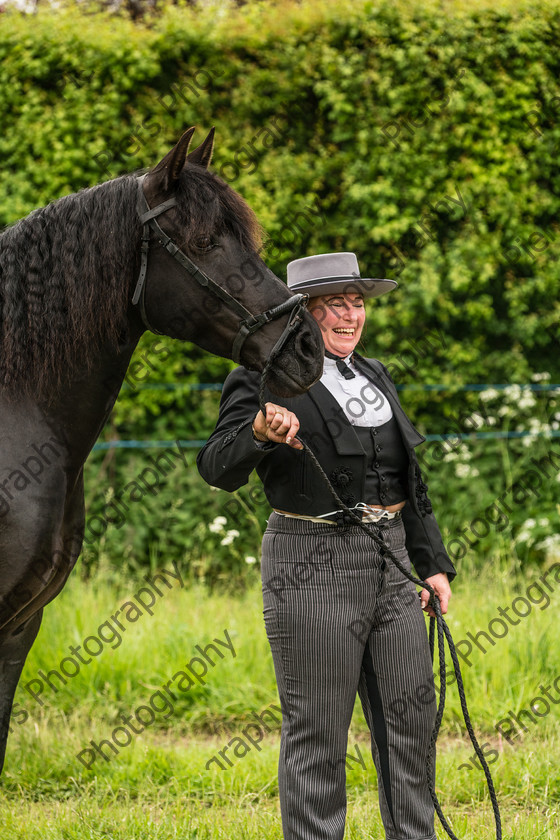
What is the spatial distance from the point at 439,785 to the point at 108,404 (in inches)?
83.0

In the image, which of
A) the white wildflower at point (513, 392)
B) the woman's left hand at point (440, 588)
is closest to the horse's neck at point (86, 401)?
the woman's left hand at point (440, 588)

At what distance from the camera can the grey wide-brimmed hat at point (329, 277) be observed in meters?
2.57

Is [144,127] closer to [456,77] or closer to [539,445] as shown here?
[456,77]

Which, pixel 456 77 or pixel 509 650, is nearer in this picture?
pixel 509 650

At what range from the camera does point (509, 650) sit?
160 inches

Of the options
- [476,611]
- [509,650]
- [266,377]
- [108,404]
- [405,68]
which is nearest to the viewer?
[266,377]

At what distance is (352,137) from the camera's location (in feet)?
19.1

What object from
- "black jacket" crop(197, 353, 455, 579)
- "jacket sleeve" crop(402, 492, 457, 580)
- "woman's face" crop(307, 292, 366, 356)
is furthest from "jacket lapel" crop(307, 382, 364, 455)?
"jacket sleeve" crop(402, 492, 457, 580)

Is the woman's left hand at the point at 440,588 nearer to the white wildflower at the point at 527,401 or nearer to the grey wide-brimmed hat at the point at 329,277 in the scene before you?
the grey wide-brimmed hat at the point at 329,277

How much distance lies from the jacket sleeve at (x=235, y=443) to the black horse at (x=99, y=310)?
0.60 ft

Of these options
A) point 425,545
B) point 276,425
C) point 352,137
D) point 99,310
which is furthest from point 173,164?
point 352,137

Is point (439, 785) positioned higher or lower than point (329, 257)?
lower

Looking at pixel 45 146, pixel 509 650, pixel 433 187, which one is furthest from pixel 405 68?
pixel 509 650

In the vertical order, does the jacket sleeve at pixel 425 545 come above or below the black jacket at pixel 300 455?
below
